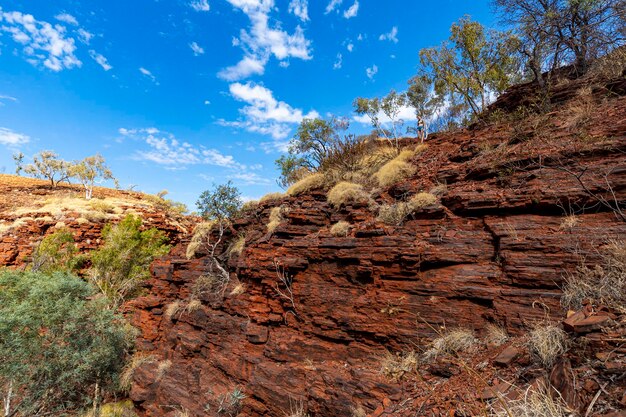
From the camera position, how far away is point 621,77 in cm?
750

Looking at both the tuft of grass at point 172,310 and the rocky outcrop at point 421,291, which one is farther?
the tuft of grass at point 172,310

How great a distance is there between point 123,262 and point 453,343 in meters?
19.0

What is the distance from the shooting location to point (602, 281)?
3.81 metres

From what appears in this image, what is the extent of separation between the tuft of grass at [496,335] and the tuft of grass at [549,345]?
0.75 m

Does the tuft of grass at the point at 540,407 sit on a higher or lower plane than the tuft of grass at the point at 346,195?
lower

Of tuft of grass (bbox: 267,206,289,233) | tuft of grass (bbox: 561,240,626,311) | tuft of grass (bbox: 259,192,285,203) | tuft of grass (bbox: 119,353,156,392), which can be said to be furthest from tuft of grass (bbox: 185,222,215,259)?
tuft of grass (bbox: 561,240,626,311)

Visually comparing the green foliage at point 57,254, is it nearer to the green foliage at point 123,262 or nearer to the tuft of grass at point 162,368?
the green foliage at point 123,262

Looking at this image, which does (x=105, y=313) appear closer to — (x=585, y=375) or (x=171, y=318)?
(x=171, y=318)

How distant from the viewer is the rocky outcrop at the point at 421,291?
434 centimetres

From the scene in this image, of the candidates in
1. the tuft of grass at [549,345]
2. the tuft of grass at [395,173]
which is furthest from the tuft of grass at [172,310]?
the tuft of grass at [549,345]

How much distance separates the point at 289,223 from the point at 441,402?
6716 millimetres

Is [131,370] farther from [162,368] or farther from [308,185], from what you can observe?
[308,185]

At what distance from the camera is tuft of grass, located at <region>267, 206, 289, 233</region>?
394 inches

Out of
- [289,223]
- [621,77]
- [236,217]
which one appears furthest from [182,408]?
[621,77]
